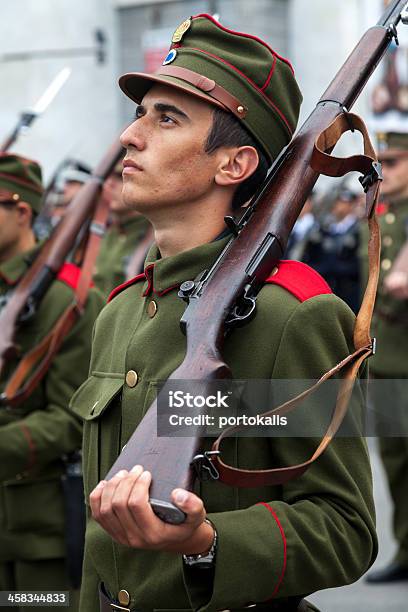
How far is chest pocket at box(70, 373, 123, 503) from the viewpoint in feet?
8.35

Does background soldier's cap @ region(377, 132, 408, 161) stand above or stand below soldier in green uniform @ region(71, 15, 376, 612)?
above

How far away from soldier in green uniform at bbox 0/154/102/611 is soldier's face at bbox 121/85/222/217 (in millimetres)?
1774

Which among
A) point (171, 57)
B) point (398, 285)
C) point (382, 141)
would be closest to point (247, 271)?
point (171, 57)

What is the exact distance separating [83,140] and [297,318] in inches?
650

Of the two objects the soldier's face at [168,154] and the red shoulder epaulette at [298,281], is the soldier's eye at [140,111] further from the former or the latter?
the red shoulder epaulette at [298,281]

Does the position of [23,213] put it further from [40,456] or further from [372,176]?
[372,176]

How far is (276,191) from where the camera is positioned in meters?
2.52

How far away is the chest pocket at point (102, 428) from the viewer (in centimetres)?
254

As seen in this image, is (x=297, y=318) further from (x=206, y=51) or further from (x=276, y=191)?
(x=206, y=51)

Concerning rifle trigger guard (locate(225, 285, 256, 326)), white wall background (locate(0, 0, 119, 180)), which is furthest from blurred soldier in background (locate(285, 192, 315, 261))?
rifle trigger guard (locate(225, 285, 256, 326))

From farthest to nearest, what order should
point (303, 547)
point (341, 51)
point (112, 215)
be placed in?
1. point (341, 51)
2. point (112, 215)
3. point (303, 547)

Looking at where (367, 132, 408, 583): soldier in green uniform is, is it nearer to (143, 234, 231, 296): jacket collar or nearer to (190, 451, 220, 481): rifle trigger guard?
(143, 234, 231, 296): jacket collar

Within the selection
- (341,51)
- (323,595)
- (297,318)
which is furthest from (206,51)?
(341,51)

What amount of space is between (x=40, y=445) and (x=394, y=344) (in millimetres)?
3430
